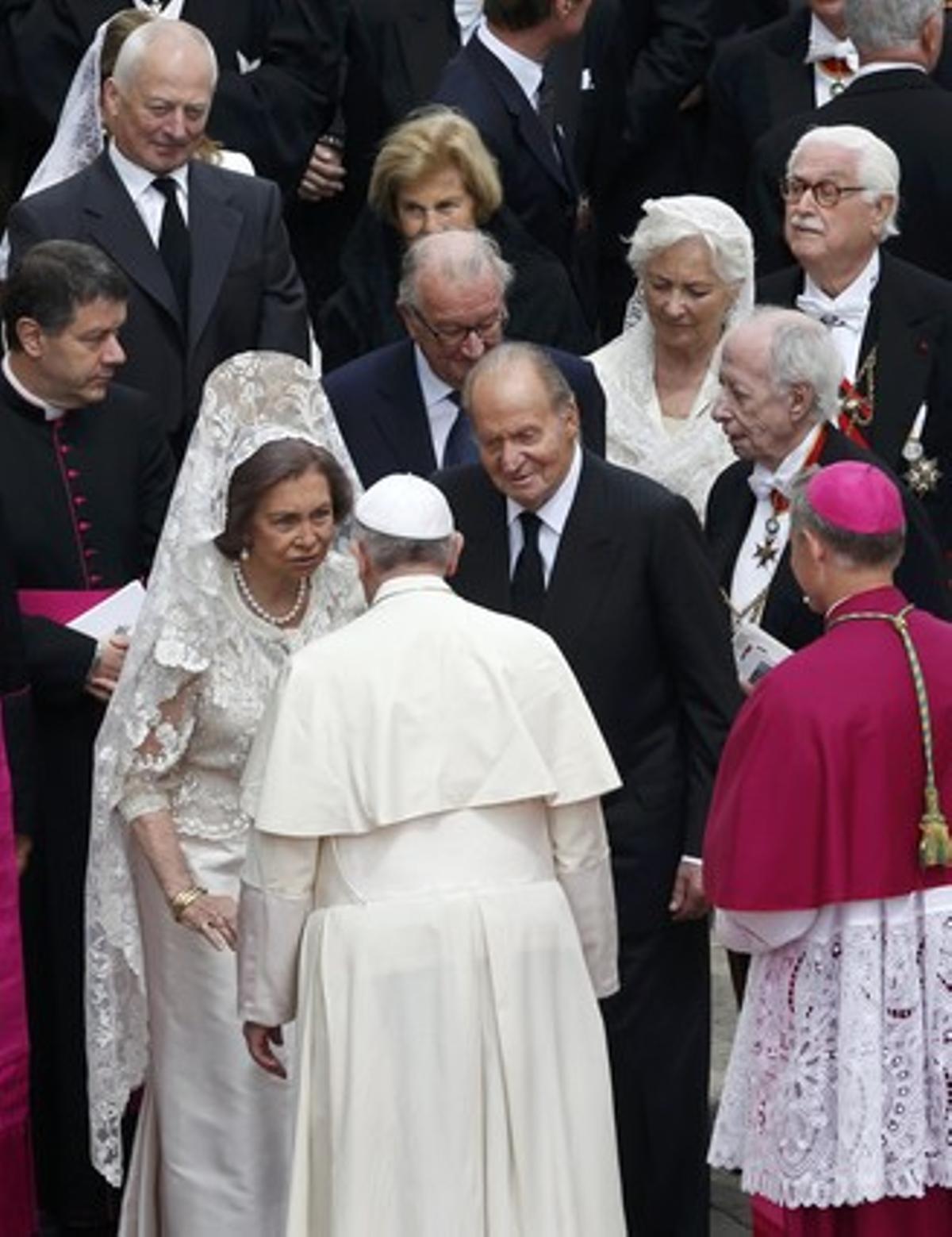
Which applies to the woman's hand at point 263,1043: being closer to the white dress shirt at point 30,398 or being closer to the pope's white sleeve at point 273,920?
the pope's white sleeve at point 273,920

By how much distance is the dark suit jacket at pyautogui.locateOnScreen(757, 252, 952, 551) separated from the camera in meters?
9.15

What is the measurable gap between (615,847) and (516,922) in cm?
105

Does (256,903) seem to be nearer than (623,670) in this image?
Yes

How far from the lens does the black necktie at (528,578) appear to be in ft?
26.3

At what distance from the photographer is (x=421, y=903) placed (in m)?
6.92

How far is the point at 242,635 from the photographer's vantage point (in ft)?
25.8

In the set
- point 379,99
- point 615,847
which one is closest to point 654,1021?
point 615,847

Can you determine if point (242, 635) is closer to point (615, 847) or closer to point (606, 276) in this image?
point (615, 847)

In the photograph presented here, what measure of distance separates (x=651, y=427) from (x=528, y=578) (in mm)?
1287

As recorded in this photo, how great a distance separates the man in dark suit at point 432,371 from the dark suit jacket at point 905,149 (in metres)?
1.48

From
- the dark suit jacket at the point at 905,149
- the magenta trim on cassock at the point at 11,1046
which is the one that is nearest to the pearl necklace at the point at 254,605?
the magenta trim on cassock at the point at 11,1046

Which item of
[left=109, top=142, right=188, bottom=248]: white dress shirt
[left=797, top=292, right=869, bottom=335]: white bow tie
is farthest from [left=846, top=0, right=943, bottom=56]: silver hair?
[left=109, top=142, right=188, bottom=248]: white dress shirt

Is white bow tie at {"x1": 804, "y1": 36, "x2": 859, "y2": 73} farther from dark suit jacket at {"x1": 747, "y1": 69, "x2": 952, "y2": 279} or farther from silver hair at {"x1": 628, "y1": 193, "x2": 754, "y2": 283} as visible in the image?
silver hair at {"x1": 628, "y1": 193, "x2": 754, "y2": 283}

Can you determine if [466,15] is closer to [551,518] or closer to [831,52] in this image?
[831,52]
